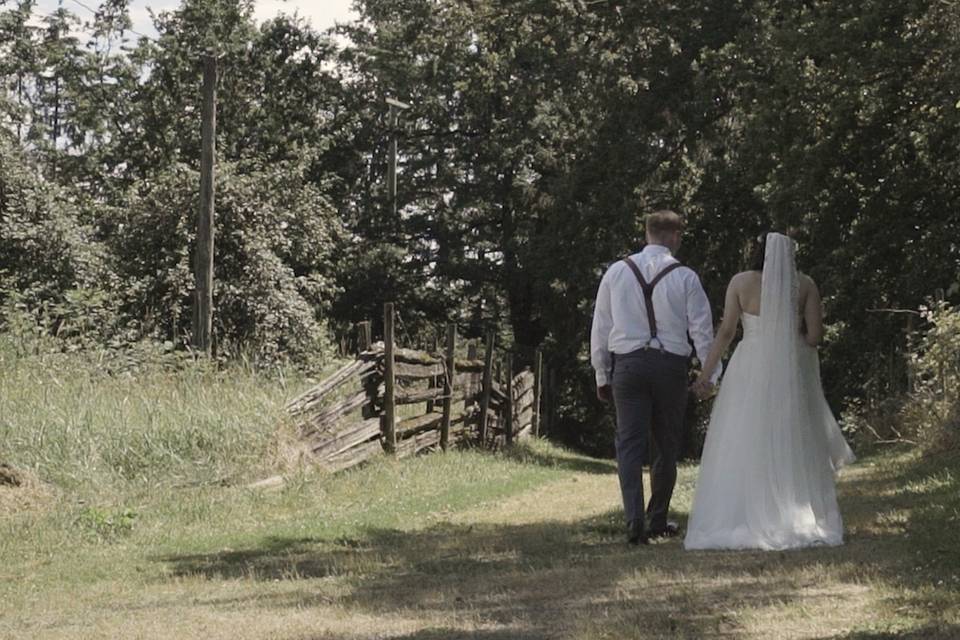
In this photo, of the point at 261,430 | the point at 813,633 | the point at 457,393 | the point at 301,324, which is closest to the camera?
the point at 813,633

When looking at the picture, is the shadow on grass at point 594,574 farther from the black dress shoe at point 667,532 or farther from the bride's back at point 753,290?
the bride's back at point 753,290

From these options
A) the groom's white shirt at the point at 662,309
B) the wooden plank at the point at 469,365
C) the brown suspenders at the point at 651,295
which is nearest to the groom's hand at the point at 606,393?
the groom's white shirt at the point at 662,309

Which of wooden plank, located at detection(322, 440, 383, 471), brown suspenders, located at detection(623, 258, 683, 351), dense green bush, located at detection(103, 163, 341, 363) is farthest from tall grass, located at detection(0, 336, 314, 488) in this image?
dense green bush, located at detection(103, 163, 341, 363)

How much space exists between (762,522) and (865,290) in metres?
13.1

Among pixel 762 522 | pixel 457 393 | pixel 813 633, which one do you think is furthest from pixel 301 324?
pixel 813 633

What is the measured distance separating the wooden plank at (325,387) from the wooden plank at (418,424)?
1063 mm

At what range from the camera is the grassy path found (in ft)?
17.9

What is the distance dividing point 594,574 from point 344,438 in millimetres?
7130

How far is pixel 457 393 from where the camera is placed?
61.0 ft

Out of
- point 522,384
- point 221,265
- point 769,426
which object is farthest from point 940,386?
point 221,265

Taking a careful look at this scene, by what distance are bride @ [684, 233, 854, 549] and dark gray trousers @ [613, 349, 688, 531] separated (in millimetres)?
201

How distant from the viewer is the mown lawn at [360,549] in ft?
18.4

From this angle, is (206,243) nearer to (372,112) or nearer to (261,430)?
(261,430)

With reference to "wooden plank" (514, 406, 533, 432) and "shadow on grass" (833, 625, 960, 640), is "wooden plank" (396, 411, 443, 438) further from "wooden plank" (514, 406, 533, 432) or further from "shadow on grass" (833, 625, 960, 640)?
"shadow on grass" (833, 625, 960, 640)
